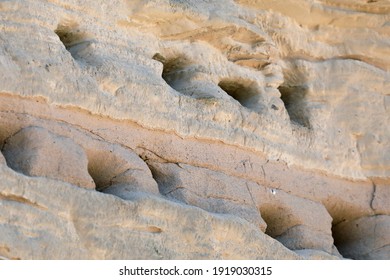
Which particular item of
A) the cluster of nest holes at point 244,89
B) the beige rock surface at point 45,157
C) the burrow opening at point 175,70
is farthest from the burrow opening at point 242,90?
the beige rock surface at point 45,157

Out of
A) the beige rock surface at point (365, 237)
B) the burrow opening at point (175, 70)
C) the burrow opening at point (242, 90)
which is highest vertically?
the burrow opening at point (175, 70)

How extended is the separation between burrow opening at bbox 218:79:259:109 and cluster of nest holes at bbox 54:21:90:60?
823 mm

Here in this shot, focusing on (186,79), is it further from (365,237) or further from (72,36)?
(365,237)

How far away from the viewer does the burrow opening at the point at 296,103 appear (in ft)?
16.4

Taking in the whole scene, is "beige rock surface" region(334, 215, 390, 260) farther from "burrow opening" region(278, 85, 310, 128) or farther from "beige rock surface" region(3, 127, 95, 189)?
"beige rock surface" region(3, 127, 95, 189)

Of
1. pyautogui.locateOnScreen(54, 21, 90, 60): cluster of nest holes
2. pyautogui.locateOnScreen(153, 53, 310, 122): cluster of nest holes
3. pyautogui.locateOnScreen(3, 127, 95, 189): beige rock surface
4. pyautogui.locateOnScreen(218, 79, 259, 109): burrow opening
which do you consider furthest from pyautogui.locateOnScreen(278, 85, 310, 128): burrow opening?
pyautogui.locateOnScreen(3, 127, 95, 189): beige rock surface

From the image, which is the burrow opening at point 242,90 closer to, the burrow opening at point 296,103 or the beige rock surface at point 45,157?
the burrow opening at point 296,103

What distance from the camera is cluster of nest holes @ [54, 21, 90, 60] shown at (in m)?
4.29

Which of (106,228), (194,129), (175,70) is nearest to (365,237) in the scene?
(194,129)

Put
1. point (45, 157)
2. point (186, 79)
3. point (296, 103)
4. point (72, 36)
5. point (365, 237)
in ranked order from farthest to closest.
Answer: point (296, 103) → point (365, 237) → point (186, 79) → point (72, 36) → point (45, 157)

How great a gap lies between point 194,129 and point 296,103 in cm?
87

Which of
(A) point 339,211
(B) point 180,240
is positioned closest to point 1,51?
(B) point 180,240

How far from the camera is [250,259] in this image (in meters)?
4.00

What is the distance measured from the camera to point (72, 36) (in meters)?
4.33
